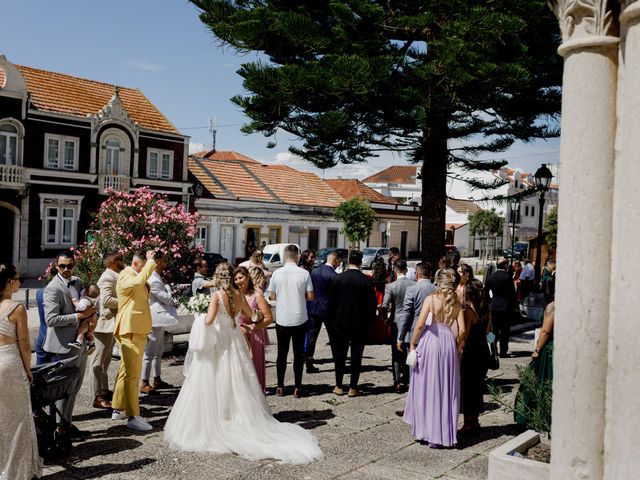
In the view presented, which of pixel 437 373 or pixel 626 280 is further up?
pixel 626 280

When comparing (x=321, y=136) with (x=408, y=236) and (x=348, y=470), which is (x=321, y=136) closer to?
(x=348, y=470)

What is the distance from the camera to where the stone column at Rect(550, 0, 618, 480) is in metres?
3.63

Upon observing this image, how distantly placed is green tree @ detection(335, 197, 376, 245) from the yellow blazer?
3797 cm

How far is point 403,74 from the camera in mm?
13281

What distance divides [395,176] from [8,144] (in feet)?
180

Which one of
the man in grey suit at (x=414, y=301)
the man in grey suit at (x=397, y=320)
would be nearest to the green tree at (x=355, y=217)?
the man in grey suit at (x=397, y=320)

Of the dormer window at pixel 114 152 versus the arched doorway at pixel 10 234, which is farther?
the dormer window at pixel 114 152

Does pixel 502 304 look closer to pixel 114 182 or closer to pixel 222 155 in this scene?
pixel 114 182

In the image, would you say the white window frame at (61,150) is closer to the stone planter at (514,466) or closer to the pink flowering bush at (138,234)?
the pink flowering bush at (138,234)

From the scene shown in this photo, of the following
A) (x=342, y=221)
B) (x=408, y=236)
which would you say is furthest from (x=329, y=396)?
(x=408, y=236)

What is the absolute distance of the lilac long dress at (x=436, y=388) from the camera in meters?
6.50

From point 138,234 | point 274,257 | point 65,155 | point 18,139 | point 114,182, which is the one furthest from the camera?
point 114,182

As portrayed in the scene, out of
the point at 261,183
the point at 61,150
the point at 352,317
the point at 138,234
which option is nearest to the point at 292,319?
the point at 352,317

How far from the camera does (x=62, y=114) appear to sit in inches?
1203
